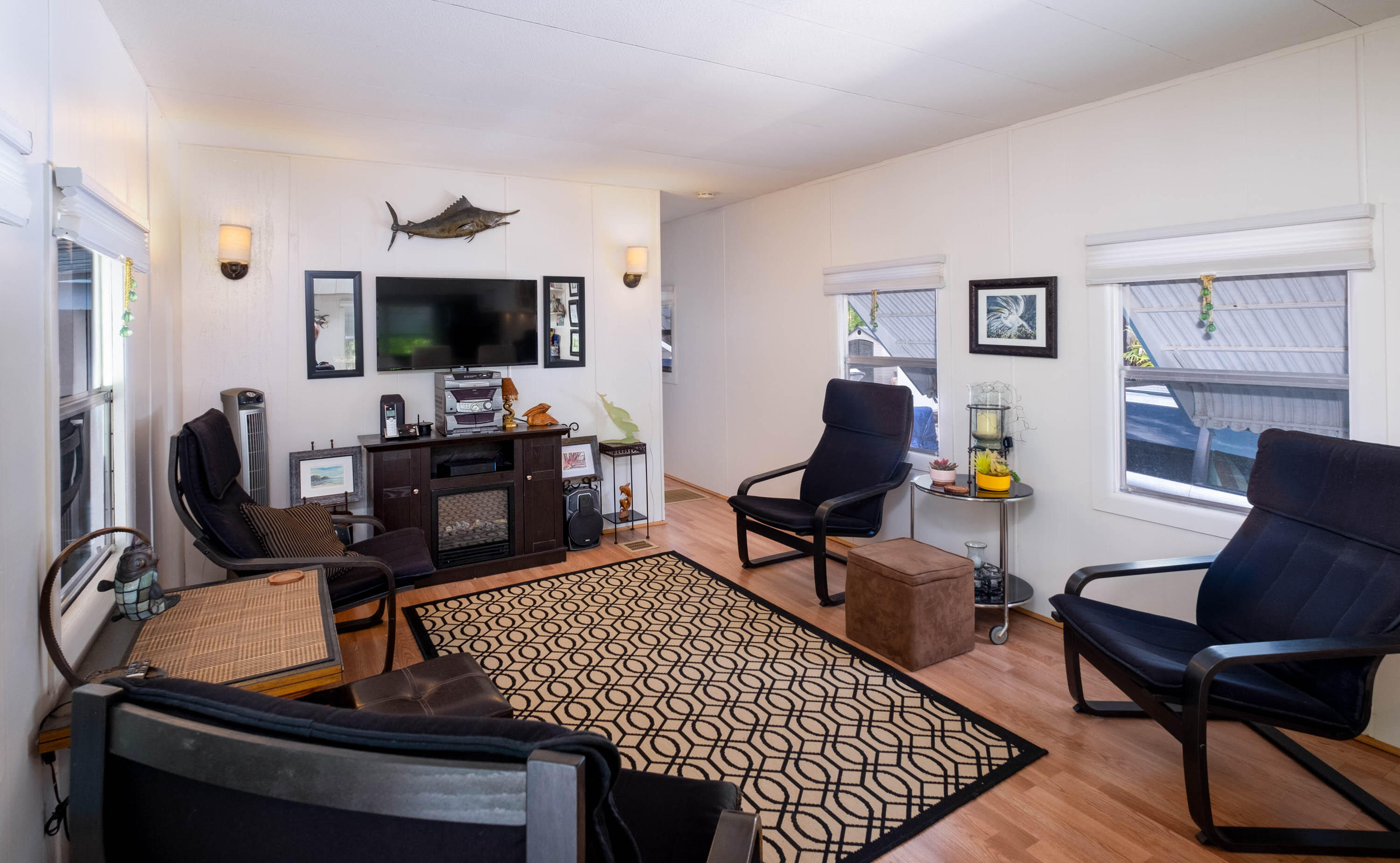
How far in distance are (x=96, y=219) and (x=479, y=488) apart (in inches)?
101

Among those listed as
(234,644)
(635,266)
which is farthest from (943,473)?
(234,644)

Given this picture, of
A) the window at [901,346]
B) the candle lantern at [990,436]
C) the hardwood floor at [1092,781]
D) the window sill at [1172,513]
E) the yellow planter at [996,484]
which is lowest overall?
the hardwood floor at [1092,781]

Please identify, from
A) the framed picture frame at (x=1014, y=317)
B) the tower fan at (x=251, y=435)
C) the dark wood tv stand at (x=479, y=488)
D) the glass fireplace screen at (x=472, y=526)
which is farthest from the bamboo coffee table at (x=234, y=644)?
the framed picture frame at (x=1014, y=317)

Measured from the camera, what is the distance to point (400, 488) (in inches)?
162

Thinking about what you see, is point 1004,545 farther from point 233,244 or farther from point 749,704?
point 233,244

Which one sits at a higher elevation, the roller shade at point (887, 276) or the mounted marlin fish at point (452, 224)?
the mounted marlin fish at point (452, 224)

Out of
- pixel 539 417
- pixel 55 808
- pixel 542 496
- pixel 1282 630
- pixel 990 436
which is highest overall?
pixel 539 417

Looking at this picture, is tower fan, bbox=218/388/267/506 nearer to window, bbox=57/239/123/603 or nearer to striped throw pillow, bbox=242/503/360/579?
striped throw pillow, bbox=242/503/360/579

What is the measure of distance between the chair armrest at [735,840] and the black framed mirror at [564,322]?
3.97 m

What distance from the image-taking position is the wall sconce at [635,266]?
512 centimetres

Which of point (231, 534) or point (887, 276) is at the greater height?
point (887, 276)

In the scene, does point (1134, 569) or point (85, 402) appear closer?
point (85, 402)

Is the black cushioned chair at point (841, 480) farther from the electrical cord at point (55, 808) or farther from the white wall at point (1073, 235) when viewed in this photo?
the electrical cord at point (55, 808)

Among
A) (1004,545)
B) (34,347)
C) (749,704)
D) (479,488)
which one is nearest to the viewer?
(34,347)
